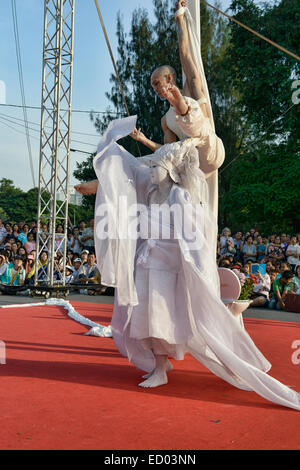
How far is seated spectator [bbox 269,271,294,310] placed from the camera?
9.36 metres

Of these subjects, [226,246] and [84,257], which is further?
[84,257]

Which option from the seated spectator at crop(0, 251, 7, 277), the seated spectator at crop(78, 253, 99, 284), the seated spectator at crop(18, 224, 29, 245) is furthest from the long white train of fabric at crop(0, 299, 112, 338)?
the seated spectator at crop(18, 224, 29, 245)

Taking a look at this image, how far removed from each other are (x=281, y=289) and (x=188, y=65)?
6623mm

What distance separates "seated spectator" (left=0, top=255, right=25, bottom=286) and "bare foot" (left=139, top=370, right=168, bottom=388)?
336 inches

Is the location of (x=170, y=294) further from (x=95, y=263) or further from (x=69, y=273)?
(x=69, y=273)

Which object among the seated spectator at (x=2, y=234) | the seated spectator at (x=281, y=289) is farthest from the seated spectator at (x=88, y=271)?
the seated spectator at (x=281, y=289)

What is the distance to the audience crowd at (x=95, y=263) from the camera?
960 centimetres

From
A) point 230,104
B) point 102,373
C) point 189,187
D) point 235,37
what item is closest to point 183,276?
point 189,187

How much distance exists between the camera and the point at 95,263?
38.3ft

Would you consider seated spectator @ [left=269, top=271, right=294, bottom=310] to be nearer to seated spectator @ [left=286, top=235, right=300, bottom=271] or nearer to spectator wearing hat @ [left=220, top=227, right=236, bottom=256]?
seated spectator @ [left=286, top=235, right=300, bottom=271]

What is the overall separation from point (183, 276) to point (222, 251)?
8.63m

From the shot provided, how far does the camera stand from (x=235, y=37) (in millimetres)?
18047

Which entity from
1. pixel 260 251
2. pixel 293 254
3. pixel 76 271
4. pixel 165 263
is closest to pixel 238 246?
pixel 260 251

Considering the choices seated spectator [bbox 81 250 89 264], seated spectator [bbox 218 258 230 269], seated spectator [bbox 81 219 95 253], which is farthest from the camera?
seated spectator [bbox 81 219 95 253]
